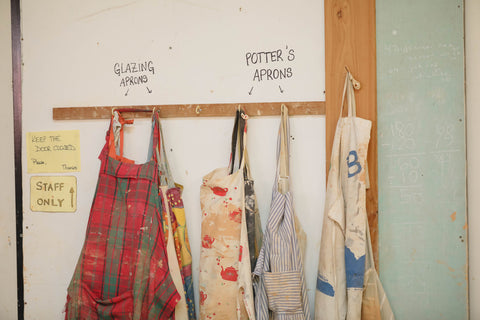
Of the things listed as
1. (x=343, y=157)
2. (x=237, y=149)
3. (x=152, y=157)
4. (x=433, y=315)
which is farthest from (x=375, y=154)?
(x=152, y=157)

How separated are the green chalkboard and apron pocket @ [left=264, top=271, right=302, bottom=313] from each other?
13.8 inches

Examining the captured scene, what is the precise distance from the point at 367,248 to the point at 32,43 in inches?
63.0

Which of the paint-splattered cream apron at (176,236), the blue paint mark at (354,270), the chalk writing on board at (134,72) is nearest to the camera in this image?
the blue paint mark at (354,270)

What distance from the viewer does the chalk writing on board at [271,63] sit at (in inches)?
48.6

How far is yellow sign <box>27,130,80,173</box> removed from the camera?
135 centimetres

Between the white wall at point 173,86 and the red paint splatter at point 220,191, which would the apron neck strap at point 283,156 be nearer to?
the white wall at point 173,86

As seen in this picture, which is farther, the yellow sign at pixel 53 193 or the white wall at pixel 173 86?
the yellow sign at pixel 53 193

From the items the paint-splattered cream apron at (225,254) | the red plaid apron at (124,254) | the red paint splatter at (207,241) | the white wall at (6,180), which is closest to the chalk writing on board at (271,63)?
the paint-splattered cream apron at (225,254)

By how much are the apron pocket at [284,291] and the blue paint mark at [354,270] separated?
0.58 ft

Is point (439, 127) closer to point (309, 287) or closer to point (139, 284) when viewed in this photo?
point (309, 287)

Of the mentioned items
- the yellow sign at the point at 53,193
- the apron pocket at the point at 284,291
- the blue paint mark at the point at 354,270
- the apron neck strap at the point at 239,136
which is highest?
the apron neck strap at the point at 239,136

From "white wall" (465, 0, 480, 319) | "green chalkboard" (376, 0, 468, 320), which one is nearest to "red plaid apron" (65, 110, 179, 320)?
"green chalkboard" (376, 0, 468, 320)

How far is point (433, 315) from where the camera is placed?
46.5 inches

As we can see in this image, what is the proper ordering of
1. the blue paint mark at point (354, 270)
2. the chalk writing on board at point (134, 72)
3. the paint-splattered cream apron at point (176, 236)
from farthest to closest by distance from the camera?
the chalk writing on board at point (134, 72) < the paint-splattered cream apron at point (176, 236) < the blue paint mark at point (354, 270)
